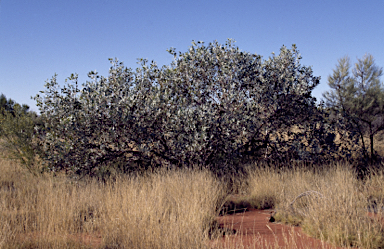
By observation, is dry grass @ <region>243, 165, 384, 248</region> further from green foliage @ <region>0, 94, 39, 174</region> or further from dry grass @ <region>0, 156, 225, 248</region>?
green foliage @ <region>0, 94, 39, 174</region>

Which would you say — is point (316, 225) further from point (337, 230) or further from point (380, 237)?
point (380, 237)

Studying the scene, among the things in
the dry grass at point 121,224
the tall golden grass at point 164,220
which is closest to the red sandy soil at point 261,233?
the tall golden grass at point 164,220

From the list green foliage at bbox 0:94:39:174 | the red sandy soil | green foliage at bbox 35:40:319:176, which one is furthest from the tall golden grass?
green foliage at bbox 0:94:39:174

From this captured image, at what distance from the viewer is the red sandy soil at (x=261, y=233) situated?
4207 millimetres

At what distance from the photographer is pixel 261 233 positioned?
16.7 feet

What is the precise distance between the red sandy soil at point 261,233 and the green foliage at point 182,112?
227cm

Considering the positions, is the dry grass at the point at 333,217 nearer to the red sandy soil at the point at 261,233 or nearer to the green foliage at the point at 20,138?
the red sandy soil at the point at 261,233

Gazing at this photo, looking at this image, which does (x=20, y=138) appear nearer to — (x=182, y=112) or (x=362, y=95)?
(x=182, y=112)

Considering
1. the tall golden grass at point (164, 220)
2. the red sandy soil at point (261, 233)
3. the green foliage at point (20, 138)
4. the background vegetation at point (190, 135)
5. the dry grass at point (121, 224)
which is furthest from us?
the green foliage at point (20, 138)

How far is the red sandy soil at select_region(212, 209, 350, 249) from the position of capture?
4.21m

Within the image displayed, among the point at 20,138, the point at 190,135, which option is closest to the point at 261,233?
the point at 190,135

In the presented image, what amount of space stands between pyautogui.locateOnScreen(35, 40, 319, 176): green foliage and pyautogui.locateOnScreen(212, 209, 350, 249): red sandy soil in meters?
2.27

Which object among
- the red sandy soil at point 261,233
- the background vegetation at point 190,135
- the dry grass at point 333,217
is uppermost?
the background vegetation at point 190,135

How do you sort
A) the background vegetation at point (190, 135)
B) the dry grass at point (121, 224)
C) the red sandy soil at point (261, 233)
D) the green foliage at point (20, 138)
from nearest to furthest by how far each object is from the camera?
the dry grass at point (121, 224)
the red sandy soil at point (261, 233)
the background vegetation at point (190, 135)
the green foliage at point (20, 138)
